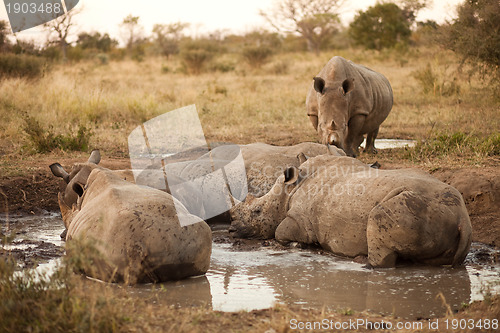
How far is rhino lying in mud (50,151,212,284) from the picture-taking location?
5188 millimetres

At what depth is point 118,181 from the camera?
633cm

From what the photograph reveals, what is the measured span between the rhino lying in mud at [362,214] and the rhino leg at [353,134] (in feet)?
10.3

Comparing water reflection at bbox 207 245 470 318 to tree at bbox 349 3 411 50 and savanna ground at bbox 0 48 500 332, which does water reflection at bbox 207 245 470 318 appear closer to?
savanna ground at bbox 0 48 500 332

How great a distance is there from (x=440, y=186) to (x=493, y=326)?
1.92m

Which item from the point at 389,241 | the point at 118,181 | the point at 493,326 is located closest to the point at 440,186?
the point at 389,241

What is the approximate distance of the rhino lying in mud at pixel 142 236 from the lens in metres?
5.19

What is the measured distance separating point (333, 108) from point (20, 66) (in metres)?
11.9

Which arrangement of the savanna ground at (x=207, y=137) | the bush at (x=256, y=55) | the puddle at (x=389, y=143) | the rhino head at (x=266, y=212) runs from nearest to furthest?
the savanna ground at (x=207, y=137)
the rhino head at (x=266, y=212)
the puddle at (x=389, y=143)
the bush at (x=256, y=55)

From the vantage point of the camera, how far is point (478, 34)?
52.1 ft

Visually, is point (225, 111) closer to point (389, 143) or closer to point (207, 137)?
point (207, 137)

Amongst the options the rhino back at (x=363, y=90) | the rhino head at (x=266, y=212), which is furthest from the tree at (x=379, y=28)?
the rhino head at (x=266, y=212)

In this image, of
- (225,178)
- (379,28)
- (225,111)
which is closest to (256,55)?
(379,28)

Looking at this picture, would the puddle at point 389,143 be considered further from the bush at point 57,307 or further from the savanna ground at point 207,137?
the bush at point 57,307

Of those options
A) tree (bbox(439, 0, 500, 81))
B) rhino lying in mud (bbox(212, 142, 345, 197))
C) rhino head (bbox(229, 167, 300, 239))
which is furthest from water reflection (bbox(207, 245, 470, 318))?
tree (bbox(439, 0, 500, 81))
